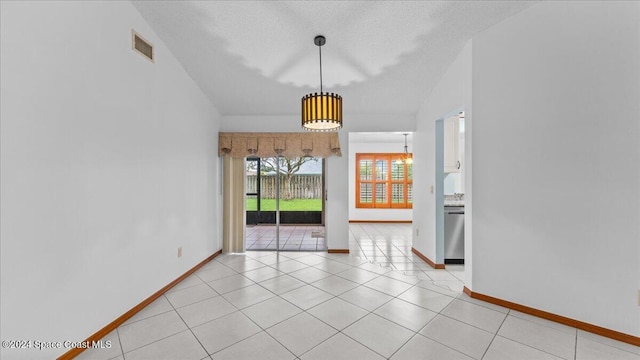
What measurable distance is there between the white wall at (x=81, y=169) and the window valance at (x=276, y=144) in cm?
132

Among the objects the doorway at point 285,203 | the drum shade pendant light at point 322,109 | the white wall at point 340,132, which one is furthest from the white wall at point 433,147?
the doorway at point 285,203

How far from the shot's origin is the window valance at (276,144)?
4.30 meters

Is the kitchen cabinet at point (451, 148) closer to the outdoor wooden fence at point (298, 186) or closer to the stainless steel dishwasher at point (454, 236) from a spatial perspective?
the stainless steel dishwasher at point (454, 236)

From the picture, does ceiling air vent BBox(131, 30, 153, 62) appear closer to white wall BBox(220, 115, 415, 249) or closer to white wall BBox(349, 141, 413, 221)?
white wall BBox(220, 115, 415, 249)

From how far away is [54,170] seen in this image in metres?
1.65

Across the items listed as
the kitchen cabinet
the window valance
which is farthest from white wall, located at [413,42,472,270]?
the window valance

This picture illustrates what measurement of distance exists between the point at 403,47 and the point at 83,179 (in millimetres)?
3401

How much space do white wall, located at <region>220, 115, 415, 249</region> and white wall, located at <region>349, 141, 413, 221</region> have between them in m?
3.23

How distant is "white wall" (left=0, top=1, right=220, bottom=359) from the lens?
1.45 metres

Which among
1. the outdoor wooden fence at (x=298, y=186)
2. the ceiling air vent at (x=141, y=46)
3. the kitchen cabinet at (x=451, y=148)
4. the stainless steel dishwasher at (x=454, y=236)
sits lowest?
the stainless steel dishwasher at (x=454, y=236)

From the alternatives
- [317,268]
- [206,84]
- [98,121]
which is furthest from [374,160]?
[98,121]

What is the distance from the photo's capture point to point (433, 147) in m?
3.73

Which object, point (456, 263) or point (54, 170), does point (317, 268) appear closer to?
point (456, 263)

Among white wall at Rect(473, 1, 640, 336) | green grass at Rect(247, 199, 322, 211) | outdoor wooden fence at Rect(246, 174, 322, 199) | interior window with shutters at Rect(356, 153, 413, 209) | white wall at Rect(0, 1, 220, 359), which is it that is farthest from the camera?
interior window with shutters at Rect(356, 153, 413, 209)
